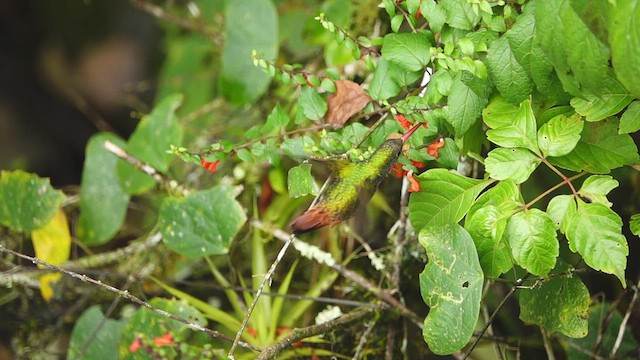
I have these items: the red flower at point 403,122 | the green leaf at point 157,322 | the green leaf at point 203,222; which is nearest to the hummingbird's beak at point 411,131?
the red flower at point 403,122

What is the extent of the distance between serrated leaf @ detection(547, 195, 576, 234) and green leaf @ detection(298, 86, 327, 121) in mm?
346

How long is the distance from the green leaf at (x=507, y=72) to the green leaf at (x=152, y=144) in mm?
684

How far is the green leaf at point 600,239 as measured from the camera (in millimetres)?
704

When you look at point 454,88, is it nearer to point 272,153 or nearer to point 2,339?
point 272,153

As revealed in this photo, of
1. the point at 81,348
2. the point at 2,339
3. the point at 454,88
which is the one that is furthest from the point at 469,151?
the point at 2,339

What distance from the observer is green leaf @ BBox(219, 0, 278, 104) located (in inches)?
52.6

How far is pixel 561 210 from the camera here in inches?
29.7

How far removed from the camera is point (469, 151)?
2.89ft

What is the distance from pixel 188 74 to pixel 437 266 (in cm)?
121

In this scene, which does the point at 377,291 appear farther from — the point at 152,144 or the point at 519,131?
the point at 152,144

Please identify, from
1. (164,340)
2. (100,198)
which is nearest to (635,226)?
(164,340)

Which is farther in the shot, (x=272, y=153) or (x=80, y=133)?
(x=80, y=133)

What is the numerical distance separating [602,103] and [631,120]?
0.04 meters

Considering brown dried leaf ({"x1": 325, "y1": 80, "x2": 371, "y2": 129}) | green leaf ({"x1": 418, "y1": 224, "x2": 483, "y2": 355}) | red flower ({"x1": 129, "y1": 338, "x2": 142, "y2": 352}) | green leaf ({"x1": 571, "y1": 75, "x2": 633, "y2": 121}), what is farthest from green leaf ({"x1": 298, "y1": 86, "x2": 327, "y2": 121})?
red flower ({"x1": 129, "y1": 338, "x2": 142, "y2": 352})
